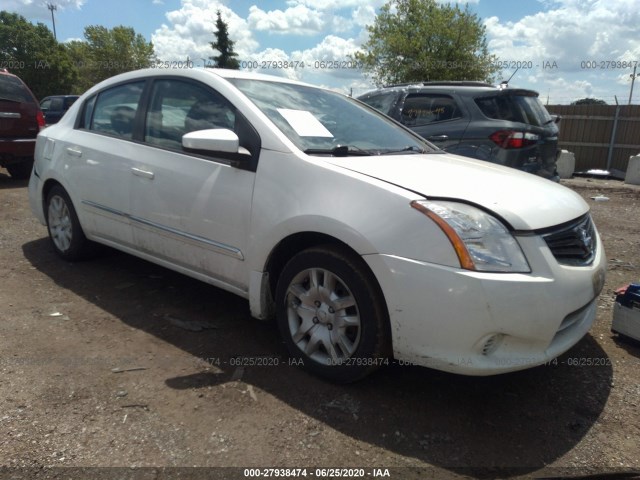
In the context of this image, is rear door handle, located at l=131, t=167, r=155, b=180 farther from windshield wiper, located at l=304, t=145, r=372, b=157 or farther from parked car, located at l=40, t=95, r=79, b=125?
parked car, located at l=40, t=95, r=79, b=125

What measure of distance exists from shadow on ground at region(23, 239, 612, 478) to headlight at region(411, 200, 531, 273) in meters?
0.80

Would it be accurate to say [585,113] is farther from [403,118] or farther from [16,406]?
[16,406]

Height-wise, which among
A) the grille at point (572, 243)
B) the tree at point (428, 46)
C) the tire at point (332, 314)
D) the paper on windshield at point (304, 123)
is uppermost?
the tree at point (428, 46)

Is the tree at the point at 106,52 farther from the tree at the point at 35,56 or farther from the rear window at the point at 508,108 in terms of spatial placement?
the rear window at the point at 508,108

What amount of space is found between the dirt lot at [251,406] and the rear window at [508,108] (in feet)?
10.2

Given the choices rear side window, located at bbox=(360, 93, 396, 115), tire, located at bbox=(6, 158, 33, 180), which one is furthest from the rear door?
tire, located at bbox=(6, 158, 33, 180)

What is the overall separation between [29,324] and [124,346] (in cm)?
82

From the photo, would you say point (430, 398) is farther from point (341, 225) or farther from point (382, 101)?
point (382, 101)

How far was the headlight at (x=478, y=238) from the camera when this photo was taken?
2229 mm

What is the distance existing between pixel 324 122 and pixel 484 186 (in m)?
1.16

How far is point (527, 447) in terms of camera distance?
2.28 metres

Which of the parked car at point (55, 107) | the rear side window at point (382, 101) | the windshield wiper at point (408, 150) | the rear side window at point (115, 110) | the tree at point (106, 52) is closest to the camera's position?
the windshield wiper at point (408, 150)

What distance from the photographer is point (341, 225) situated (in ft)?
8.14

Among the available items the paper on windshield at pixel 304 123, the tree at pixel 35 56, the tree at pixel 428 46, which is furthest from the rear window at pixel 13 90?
the tree at pixel 35 56
